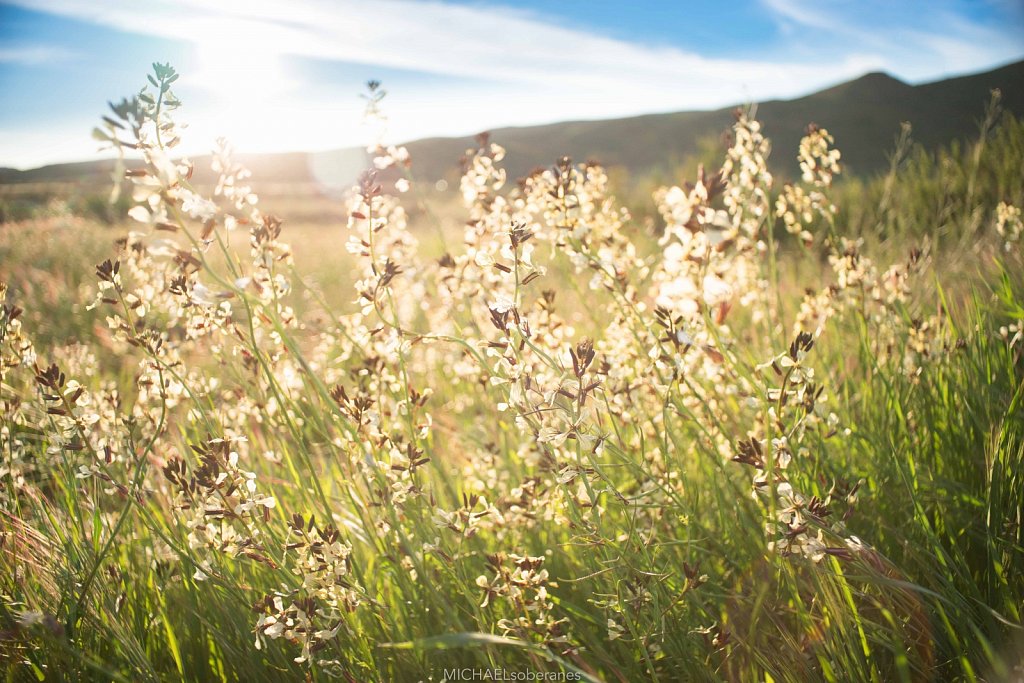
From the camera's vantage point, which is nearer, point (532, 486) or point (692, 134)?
point (532, 486)

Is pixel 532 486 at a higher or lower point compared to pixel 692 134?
lower

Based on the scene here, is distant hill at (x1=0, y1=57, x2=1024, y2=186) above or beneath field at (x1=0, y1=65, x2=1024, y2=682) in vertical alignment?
above

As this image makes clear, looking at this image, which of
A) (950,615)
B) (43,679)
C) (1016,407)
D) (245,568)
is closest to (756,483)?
(950,615)

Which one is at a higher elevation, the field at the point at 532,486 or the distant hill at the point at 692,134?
the distant hill at the point at 692,134

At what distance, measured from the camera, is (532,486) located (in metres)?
1.82

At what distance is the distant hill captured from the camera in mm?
55781

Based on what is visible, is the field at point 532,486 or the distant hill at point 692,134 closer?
the field at point 532,486

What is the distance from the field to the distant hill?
49.2m

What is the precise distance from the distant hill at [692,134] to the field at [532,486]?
4923 centimetres

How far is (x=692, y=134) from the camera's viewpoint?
262ft

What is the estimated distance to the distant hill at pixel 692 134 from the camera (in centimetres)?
5578

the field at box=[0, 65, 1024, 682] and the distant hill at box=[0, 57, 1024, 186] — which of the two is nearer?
the field at box=[0, 65, 1024, 682]

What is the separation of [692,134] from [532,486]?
86.7 meters

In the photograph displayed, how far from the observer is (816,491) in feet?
6.52
